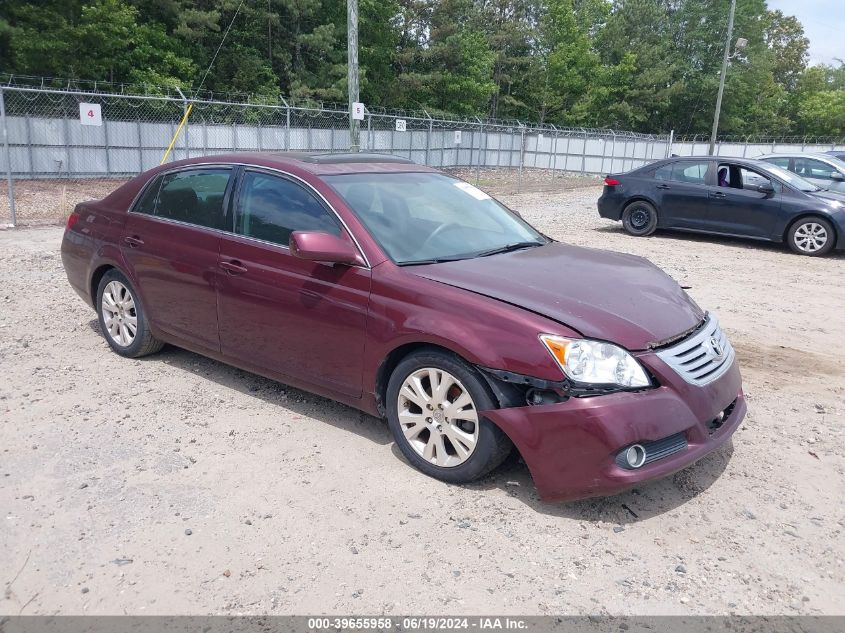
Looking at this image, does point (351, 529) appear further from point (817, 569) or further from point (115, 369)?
point (115, 369)

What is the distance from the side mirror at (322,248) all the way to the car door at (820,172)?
44.0 feet

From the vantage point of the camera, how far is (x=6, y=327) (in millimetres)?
6359

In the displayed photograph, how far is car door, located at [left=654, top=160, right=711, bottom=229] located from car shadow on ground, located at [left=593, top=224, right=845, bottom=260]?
1.51 feet

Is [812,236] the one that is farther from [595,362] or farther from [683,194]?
[595,362]

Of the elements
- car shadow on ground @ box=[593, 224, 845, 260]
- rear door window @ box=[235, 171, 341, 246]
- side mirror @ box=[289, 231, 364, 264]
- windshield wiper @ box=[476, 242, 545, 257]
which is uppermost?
rear door window @ box=[235, 171, 341, 246]

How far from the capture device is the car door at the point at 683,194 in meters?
12.2

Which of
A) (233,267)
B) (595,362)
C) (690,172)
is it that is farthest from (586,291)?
(690,172)

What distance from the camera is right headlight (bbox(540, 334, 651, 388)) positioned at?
130 inches

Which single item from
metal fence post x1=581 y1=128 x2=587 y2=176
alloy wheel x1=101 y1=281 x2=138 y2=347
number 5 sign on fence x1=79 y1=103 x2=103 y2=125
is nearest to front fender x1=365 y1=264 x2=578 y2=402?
alloy wheel x1=101 y1=281 x2=138 y2=347

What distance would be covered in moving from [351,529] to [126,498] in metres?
1.17

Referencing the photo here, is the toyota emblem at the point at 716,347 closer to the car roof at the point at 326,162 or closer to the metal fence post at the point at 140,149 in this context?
the car roof at the point at 326,162

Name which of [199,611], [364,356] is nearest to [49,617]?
[199,611]

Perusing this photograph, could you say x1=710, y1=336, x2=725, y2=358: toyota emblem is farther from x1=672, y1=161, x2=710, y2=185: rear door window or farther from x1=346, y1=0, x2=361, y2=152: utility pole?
x1=346, y1=0, x2=361, y2=152: utility pole

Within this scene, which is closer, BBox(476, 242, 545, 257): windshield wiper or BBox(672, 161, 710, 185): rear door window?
BBox(476, 242, 545, 257): windshield wiper
